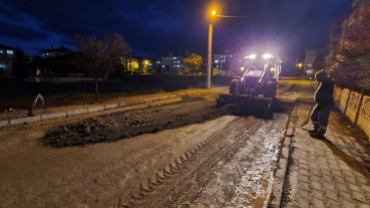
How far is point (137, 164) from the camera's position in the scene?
3.65 meters

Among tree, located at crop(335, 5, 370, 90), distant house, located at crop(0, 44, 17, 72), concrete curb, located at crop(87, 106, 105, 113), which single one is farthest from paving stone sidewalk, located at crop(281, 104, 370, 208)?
distant house, located at crop(0, 44, 17, 72)

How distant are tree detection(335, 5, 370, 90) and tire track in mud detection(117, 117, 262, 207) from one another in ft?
16.3

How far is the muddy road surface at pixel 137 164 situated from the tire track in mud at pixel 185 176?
2 cm

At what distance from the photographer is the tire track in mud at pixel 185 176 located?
8.73 feet

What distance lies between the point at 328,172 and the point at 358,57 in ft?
17.4

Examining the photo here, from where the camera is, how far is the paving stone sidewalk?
104 inches

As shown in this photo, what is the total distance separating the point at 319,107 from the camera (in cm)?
526

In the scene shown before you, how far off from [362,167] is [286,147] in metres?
1.40

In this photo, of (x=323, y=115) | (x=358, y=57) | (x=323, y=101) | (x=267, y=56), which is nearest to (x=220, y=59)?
(x=267, y=56)

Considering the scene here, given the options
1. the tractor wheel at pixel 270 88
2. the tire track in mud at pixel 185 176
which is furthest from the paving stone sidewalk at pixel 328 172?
the tractor wheel at pixel 270 88

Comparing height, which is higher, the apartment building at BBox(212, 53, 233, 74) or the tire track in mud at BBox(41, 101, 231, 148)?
the apartment building at BBox(212, 53, 233, 74)

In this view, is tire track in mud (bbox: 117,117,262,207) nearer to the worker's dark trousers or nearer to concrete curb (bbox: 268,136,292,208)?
concrete curb (bbox: 268,136,292,208)

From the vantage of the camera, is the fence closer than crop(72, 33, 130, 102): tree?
Yes

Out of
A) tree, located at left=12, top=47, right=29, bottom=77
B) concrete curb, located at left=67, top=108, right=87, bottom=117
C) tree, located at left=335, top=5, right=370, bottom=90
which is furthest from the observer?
tree, located at left=12, top=47, right=29, bottom=77
